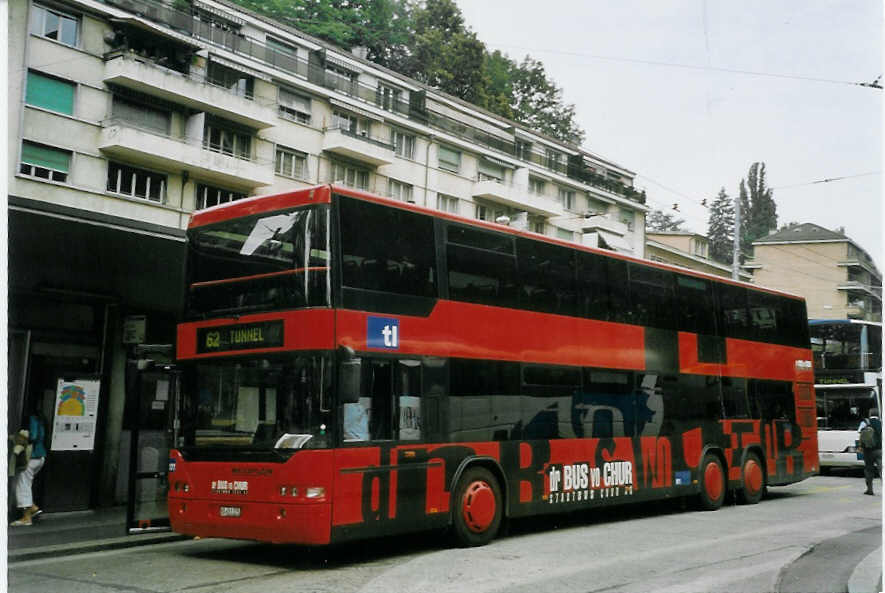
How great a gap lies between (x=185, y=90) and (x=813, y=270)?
2113cm

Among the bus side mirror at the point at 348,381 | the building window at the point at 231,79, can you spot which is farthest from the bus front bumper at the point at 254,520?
the building window at the point at 231,79

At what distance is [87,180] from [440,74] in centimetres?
1034

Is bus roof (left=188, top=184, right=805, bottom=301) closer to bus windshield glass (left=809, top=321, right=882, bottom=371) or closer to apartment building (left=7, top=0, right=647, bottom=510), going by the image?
apartment building (left=7, top=0, right=647, bottom=510)

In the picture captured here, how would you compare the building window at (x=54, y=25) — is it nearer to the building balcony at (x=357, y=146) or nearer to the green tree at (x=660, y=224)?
the building balcony at (x=357, y=146)

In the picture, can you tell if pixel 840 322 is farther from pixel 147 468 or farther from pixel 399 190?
pixel 147 468

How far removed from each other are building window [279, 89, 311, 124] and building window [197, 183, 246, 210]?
3.52m

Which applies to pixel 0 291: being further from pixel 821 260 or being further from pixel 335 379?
pixel 821 260

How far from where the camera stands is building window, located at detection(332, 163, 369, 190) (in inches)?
1253

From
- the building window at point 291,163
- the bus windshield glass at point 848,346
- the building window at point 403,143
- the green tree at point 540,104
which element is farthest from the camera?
the building window at point 403,143

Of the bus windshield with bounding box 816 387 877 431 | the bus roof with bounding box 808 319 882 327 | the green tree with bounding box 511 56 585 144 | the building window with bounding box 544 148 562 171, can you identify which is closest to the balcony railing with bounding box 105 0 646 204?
the building window with bounding box 544 148 562 171

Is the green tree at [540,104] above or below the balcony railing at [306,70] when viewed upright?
below

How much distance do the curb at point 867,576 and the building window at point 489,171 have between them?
27615mm

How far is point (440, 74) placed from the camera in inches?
813

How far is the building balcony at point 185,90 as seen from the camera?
24719mm
